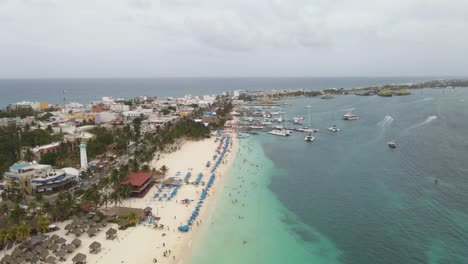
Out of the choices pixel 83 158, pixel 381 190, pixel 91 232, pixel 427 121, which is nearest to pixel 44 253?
pixel 91 232

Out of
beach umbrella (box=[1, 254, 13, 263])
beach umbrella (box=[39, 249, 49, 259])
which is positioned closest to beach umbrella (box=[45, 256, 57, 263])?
beach umbrella (box=[39, 249, 49, 259])

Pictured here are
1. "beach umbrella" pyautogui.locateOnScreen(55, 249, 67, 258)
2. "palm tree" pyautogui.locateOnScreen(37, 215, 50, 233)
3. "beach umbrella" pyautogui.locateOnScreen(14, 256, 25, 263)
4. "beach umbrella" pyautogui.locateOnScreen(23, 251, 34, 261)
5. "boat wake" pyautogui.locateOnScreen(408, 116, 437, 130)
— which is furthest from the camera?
"boat wake" pyautogui.locateOnScreen(408, 116, 437, 130)

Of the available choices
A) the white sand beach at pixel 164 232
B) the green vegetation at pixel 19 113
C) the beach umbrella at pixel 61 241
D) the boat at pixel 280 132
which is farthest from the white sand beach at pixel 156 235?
the green vegetation at pixel 19 113

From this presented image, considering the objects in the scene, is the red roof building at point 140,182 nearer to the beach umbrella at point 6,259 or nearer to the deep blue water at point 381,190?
the beach umbrella at point 6,259

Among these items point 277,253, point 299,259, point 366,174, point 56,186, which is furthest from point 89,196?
point 366,174

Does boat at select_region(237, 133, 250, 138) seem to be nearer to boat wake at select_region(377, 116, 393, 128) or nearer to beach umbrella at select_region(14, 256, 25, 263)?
boat wake at select_region(377, 116, 393, 128)

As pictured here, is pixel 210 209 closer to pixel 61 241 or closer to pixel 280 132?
pixel 61 241

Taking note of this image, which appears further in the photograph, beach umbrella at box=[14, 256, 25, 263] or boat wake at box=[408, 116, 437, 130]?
boat wake at box=[408, 116, 437, 130]

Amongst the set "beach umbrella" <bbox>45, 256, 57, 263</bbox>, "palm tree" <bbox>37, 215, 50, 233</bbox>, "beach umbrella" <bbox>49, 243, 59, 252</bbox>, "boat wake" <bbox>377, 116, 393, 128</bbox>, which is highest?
"boat wake" <bbox>377, 116, 393, 128</bbox>
